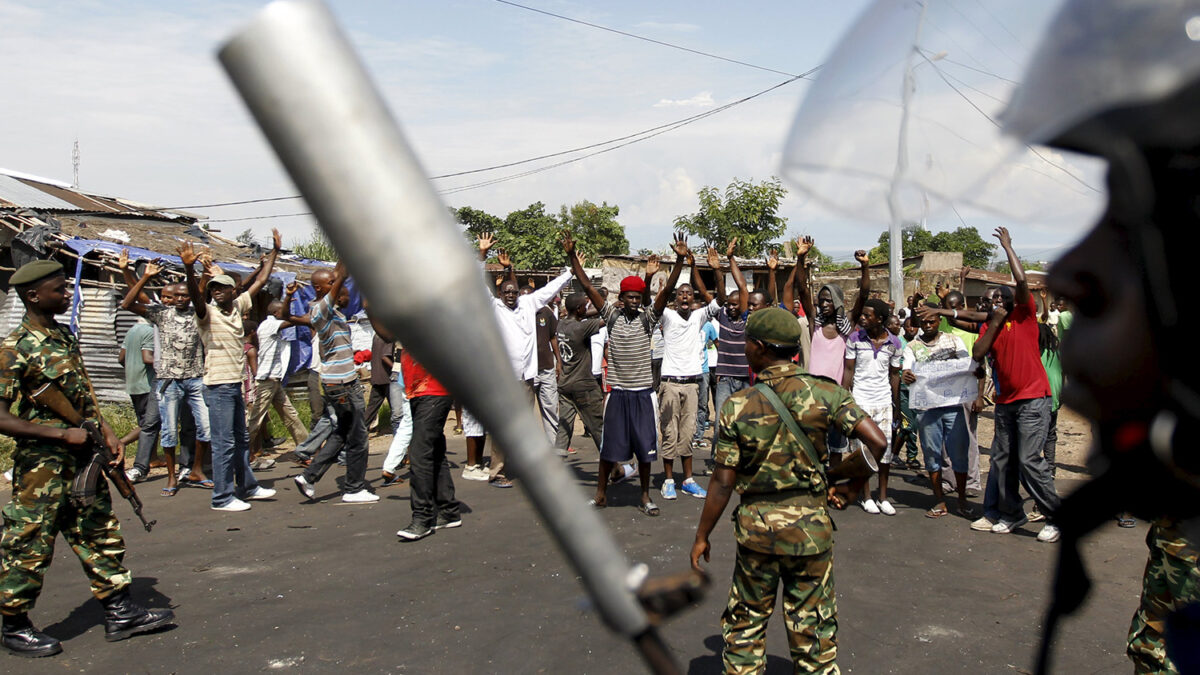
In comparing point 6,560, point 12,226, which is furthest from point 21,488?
point 12,226

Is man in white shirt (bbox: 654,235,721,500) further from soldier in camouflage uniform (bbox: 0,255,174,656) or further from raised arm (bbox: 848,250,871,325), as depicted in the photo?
soldier in camouflage uniform (bbox: 0,255,174,656)

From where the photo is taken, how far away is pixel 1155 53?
86 centimetres

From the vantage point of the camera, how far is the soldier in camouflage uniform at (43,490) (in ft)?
15.1

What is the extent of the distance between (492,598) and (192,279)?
13.0ft

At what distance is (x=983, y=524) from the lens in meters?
7.23

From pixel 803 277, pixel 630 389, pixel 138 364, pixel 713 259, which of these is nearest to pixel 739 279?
pixel 713 259

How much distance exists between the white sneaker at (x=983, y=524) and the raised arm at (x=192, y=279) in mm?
6940

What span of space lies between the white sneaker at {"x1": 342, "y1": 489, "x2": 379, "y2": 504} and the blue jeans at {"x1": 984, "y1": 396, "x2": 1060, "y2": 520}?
5.81 m

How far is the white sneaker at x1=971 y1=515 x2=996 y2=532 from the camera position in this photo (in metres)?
7.20

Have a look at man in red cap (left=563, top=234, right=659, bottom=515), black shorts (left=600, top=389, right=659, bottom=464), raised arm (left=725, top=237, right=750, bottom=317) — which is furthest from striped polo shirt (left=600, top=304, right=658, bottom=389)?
raised arm (left=725, top=237, right=750, bottom=317)

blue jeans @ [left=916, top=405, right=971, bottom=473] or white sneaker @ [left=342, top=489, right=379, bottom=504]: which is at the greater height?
blue jeans @ [left=916, top=405, right=971, bottom=473]

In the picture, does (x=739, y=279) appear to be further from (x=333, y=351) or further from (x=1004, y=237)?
(x=1004, y=237)

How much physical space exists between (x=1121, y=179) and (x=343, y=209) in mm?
831

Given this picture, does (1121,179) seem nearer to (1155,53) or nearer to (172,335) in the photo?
(1155,53)
